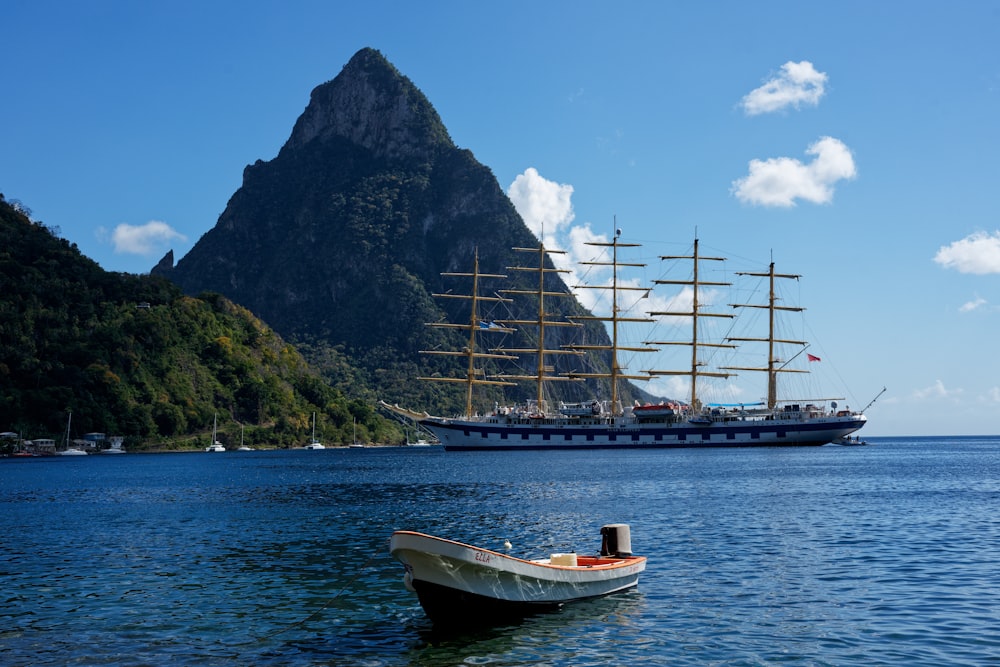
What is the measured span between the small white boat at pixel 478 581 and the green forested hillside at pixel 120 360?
134m

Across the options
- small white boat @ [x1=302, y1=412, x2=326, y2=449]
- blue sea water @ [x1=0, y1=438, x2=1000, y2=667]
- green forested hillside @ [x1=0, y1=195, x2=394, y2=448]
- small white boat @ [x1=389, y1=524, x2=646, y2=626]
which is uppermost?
green forested hillside @ [x1=0, y1=195, x2=394, y2=448]

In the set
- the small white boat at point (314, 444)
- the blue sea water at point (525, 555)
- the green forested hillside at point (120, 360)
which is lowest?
the small white boat at point (314, 444)

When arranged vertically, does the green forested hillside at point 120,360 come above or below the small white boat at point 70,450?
above

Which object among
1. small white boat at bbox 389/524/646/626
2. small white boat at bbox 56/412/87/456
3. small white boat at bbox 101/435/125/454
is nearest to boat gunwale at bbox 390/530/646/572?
small white boat at bbox 389/524/646/626

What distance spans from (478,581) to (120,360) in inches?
5677

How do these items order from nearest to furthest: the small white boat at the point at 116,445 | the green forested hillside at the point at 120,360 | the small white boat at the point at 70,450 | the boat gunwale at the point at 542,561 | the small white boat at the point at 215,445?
the boat gunwale at the point at 542,561 → the small white boat at the point at 70,450 → the green forested hillside at the point at 120,360 → the small white boat at the point at 116,445 → the small white boat at the point at 215,445

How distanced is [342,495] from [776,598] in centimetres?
3952

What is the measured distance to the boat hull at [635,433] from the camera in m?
134

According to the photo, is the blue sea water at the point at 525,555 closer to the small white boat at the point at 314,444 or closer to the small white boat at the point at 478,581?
the small white boat at the point at 478,581

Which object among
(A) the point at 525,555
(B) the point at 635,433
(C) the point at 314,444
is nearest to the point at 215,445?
(C) the point at 314,444

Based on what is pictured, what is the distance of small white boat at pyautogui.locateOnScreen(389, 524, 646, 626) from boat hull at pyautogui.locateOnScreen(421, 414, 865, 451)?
11824cm

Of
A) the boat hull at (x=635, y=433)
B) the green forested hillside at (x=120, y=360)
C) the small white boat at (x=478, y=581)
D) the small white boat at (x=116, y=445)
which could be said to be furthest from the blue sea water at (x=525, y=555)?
the green forested hillside at (x=120, y=360)

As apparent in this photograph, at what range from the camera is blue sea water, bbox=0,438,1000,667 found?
1681cm

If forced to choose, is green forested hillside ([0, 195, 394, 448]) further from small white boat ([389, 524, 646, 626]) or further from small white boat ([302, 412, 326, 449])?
small white boat ([389, 524, 646, 626])
